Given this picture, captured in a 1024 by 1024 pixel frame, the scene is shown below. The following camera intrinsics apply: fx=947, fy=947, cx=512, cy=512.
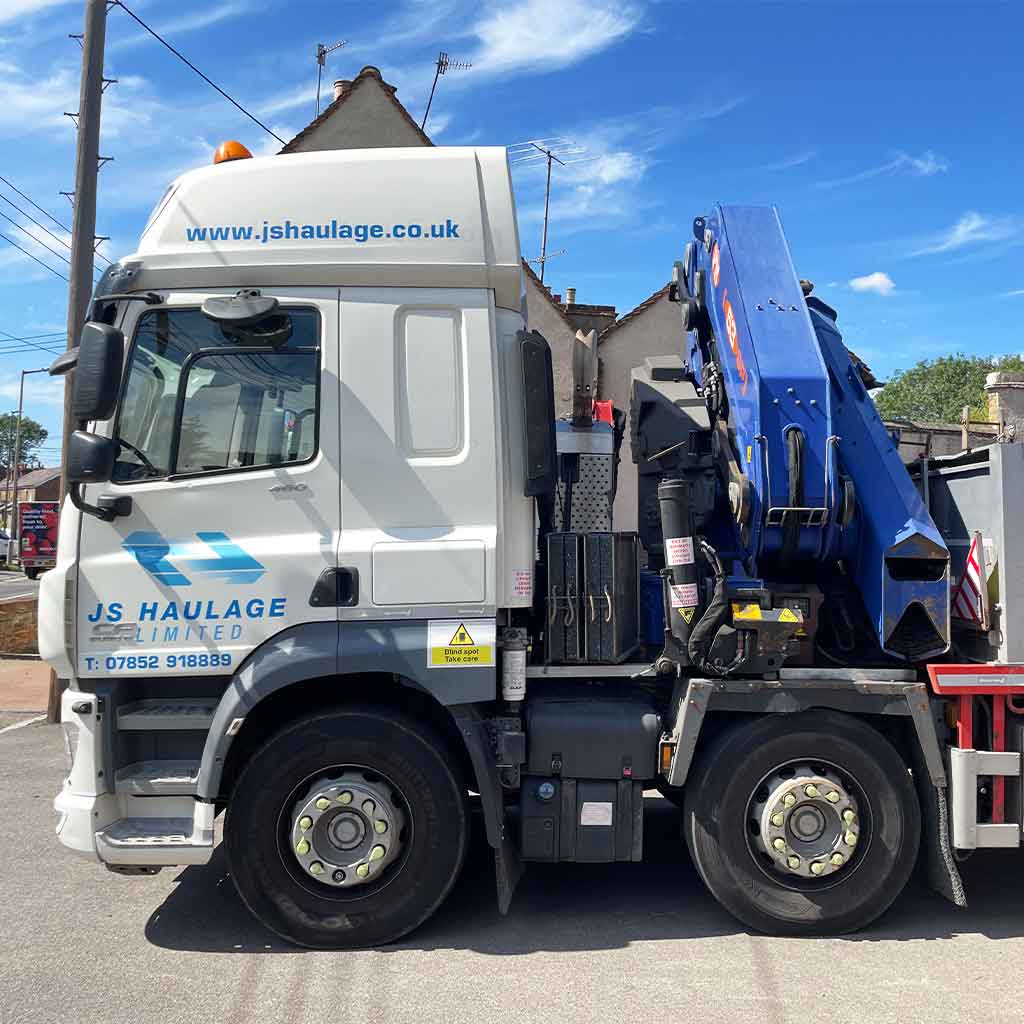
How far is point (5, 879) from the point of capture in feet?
16.4

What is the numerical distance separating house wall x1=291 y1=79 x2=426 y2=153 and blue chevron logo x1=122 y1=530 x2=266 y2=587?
10.9 metres

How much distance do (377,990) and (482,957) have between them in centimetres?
50

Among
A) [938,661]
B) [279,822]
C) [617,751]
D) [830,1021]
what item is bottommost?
[830,1021]

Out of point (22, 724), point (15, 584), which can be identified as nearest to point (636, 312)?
point (22, 724)

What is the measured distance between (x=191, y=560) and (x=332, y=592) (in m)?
0.63

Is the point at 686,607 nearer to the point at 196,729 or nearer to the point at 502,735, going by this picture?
the point at 502,735

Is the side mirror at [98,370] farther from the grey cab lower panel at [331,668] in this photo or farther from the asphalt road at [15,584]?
the asphalt road at [15,584]

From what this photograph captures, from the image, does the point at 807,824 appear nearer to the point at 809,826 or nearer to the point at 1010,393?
the point at 809,826

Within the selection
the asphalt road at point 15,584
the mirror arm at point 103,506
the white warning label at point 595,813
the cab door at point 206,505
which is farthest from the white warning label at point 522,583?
the asphalt road at point 15,584

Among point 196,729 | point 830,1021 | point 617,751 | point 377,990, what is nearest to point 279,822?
point 196,729

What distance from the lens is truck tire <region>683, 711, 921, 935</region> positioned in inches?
165

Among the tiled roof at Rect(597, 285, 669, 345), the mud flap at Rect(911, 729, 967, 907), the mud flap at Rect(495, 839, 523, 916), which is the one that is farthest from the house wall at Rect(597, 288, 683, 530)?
the mud flap at Rect(495, 839, 523, 916)

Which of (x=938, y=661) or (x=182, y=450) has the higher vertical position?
(x=182, y=450)

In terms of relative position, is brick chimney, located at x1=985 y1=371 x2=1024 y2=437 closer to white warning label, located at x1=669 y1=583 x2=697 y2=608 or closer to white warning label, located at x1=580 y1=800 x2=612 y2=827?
white warning label, located at x1=669 y1=583 x2=697 y2=608
